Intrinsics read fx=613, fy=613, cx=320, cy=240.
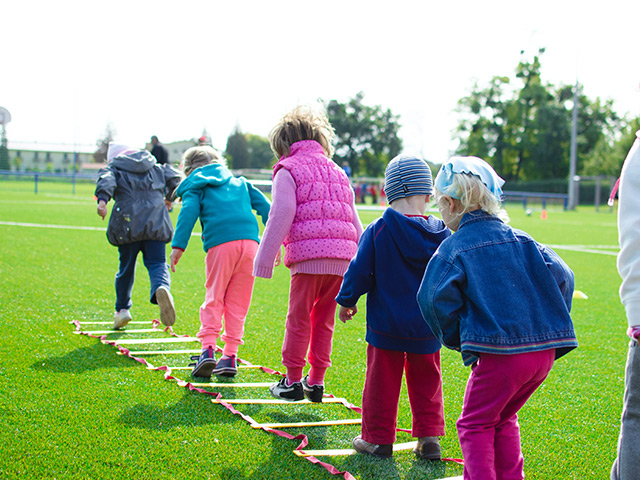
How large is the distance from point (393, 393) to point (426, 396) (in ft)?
0.62

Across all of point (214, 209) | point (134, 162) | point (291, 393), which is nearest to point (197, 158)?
point (214, 209)

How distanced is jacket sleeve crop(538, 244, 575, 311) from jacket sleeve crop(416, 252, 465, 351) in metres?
0.39

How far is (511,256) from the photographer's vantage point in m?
2.39

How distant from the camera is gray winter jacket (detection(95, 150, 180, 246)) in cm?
553

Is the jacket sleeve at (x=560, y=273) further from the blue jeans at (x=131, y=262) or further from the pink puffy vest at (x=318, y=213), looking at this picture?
the blue jeans at (x=131, y=262)

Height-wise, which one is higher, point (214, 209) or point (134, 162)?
point (134, 162)

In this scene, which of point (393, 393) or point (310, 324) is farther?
point (310, 324)

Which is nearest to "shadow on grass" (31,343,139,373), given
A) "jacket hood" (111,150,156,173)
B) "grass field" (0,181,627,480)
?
"grass field" (0,181,627,480)

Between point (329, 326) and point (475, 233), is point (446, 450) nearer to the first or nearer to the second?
point (329, 326)

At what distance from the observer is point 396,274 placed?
9.96 ft

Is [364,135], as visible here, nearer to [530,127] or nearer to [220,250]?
[530,127]

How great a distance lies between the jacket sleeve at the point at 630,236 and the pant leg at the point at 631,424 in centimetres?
20

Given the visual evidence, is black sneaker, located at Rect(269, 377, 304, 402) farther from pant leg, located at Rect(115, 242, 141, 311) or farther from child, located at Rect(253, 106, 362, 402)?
pant leg, located at Rect(115, 242, 141, 311)

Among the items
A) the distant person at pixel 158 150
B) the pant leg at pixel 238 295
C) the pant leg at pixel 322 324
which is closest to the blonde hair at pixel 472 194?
the pant leg at pixel 322 324
